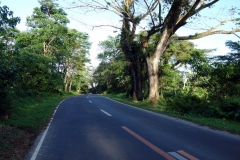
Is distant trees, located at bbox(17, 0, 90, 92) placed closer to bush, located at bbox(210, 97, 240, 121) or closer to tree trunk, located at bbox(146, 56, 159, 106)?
tree trunk, located at bbox(146, 56, 159, 106)

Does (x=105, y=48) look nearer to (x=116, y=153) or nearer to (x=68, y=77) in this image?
(x=68, y=77)

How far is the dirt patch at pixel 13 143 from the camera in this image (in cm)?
561

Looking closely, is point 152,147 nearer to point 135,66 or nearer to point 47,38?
point 135,66

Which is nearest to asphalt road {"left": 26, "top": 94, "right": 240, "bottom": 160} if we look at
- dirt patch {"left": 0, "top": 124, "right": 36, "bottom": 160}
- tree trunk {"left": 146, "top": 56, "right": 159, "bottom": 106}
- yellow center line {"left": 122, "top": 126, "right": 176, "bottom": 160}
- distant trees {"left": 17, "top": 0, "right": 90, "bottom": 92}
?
yellow center line {"left": 122, "top": 126, "right": 176, "bottom": 160}

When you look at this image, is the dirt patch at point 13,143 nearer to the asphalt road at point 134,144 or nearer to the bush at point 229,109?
the asphalt road at point 134,144

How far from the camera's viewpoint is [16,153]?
5.80 metres

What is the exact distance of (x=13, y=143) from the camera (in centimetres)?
664

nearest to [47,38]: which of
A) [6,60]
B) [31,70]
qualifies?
[31,70]

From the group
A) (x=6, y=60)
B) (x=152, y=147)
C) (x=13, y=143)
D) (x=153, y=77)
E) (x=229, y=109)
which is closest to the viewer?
(x=152, y=147)

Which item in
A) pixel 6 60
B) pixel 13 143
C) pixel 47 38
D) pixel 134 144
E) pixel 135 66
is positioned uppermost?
pixel 47 38

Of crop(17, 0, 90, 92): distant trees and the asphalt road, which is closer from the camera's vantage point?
the asphalt road

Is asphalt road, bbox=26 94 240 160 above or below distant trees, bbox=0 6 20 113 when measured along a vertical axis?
below

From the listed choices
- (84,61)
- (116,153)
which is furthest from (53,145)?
(84,61)

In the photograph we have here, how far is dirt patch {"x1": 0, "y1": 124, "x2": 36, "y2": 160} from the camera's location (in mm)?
5613
